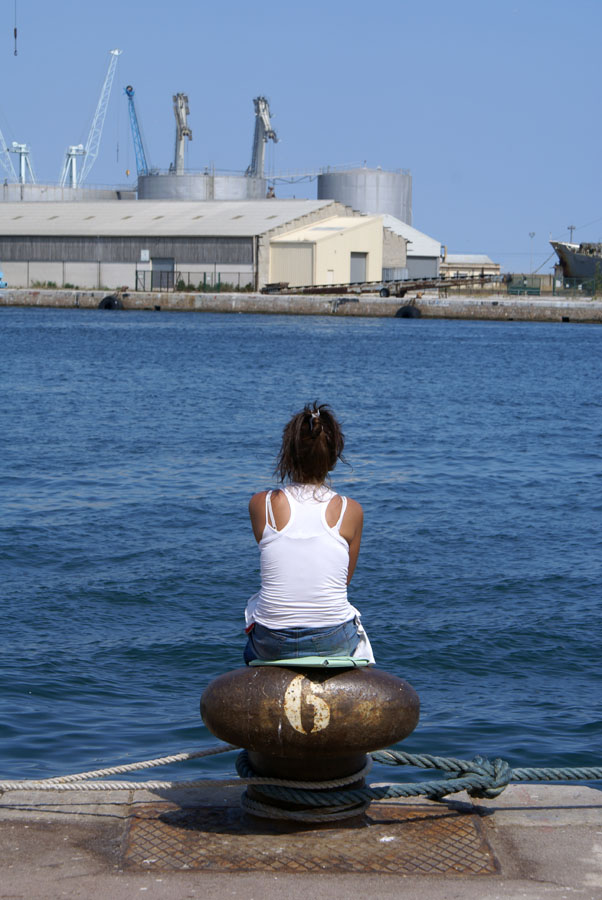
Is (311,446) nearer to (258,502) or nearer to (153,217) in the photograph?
(258,502)

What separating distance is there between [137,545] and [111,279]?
68.6m

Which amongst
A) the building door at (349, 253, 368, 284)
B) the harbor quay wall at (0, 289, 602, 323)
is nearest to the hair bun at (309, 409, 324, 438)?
the harbor quay wall at (0, 289, 602, 323)

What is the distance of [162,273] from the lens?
77875mm

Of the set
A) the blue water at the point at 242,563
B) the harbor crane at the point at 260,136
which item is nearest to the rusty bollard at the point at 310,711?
the blue water at the point at 242,563

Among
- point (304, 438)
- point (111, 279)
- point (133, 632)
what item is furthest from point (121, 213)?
point (304, 438)

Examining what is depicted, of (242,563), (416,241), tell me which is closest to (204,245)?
(416,241)

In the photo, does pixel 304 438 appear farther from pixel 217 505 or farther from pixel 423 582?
pixel 217 505

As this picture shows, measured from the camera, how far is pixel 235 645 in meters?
9.79

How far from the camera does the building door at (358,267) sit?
76625mm

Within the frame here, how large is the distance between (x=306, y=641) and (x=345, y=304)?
231 feet

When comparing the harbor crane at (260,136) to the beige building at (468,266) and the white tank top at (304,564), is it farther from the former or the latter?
the white tank top at (304,564)

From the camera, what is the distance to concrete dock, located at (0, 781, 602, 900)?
12.9 feet

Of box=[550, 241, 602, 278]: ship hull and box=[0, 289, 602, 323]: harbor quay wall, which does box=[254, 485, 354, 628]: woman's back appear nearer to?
box=[0, 289, 602, 323]: harbor quay wall

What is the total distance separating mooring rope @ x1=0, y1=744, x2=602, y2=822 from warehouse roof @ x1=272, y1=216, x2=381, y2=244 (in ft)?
230
